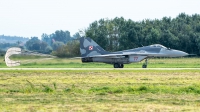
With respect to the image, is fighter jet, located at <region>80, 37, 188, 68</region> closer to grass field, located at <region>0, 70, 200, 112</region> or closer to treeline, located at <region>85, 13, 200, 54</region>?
grass field, located at <region>0, 70, 200, 112</region>

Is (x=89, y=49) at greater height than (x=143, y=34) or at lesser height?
lesser

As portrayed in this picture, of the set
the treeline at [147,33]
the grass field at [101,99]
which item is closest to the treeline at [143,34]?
the treeline at [147,33]

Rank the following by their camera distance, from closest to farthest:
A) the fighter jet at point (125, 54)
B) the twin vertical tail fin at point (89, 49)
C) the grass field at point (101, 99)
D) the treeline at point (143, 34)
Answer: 1. the grass field at point (101, 99)
2. the fighter jet at point (125, 54)
3. the twin vertical tail fin at point (89, 49)
4. the treeline at point (143, 34)

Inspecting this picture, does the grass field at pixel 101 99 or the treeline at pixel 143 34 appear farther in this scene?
the treeline at pixel 143 34

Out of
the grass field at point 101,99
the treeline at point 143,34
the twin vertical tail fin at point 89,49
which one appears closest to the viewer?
the grass field at point 101,99

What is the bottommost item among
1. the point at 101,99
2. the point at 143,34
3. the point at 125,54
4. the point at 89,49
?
the point at 101,99

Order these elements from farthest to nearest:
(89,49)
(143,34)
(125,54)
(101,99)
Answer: (143,34), (89,49), (125,54), (101,99)

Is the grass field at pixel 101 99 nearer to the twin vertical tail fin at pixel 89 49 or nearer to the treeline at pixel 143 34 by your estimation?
the twin vertical tail fin at pixel 89 49

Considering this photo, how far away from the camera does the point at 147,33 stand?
7725 centimetres

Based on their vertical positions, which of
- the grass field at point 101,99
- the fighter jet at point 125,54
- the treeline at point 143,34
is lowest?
the grass field at point 101,99

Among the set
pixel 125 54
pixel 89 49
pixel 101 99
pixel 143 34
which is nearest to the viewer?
pixel 101 99

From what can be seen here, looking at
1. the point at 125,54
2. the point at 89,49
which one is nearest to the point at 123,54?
the point at 125,54

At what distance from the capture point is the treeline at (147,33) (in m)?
74.0

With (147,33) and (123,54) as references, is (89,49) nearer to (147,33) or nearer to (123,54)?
(123,54)
